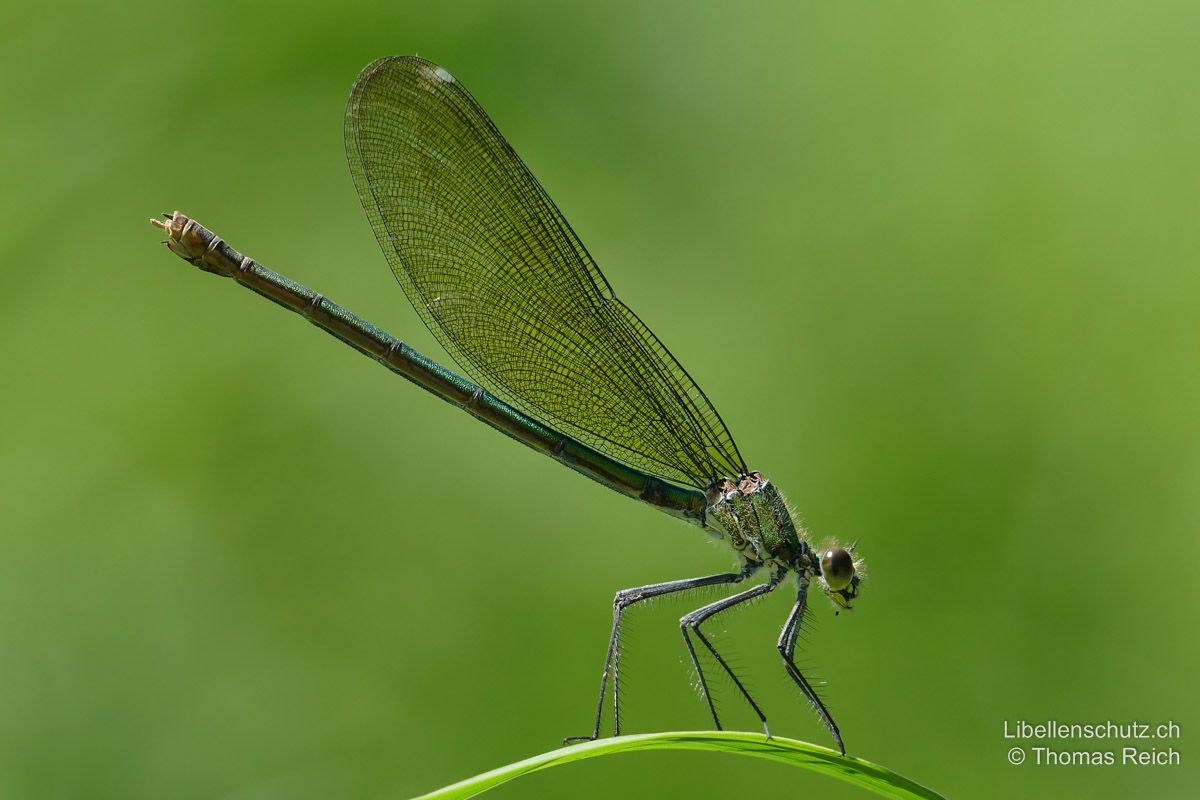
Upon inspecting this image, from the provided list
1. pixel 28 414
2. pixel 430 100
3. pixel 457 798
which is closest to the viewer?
pixel 457 798

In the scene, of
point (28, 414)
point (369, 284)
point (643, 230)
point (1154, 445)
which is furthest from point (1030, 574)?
point (28, 414)

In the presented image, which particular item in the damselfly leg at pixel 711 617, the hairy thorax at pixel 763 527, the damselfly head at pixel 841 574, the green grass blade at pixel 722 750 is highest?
the hairy thorax at pixel 763 527

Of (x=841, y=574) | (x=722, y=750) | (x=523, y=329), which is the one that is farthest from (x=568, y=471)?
(x=722, y=750)

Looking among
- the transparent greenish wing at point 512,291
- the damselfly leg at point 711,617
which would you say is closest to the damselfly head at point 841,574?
the damselfly leg at point 711,617

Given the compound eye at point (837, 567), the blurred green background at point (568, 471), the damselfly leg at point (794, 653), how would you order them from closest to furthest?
the damselfly leg at point (794, 653)
the compound eye at point (837, 567)
the blurred green background at point (568, 471)

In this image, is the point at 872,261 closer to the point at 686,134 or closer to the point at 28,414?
the point at 686,134

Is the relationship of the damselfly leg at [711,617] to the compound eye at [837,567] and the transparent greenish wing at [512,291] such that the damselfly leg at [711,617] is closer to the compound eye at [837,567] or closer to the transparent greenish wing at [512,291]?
the compound eye at [837,567]

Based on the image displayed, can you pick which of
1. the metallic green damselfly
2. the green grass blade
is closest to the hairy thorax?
the metallic green damselfly

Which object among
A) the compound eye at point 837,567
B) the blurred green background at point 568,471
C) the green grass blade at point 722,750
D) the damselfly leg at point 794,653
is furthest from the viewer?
the blurred green background at point 568,471
